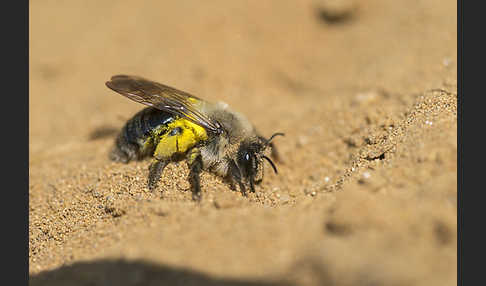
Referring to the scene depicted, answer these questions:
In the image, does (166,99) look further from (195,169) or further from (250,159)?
(250,159)

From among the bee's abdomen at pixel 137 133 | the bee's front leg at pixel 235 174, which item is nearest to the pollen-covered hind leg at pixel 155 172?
the bee's abdomen at pixel 137 133

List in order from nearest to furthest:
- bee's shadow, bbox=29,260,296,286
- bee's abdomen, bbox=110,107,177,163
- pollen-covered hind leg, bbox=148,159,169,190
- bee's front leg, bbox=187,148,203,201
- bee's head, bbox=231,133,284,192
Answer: bee's shadow, bbox=29,260,296,286, bee's front leg, bbox=187,148,203,201, pollen-covered hind leg, bbox=148,159,169,190, bee's head, bbox=231,133,284,192, bee's abdomen, bbox=110,107,177,163

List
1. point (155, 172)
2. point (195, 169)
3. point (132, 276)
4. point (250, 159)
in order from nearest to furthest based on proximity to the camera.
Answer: point (132, 276), point (195, 169), point (155, 172), point (250, 159)

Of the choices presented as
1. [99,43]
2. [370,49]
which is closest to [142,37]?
[99,43]

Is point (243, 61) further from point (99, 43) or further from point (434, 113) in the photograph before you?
point (434, 113)

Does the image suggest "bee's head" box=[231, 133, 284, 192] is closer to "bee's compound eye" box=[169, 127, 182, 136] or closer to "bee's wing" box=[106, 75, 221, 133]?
"bee's wing" box=[106, 75, 221, 133]

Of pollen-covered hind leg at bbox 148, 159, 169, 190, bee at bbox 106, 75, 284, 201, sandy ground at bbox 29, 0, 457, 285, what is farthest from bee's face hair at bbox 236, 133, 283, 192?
pollen-covered hind leg at bbox 148, 159, 169, 190

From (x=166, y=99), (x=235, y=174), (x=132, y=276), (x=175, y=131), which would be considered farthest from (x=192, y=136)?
(x=132, y=276)
